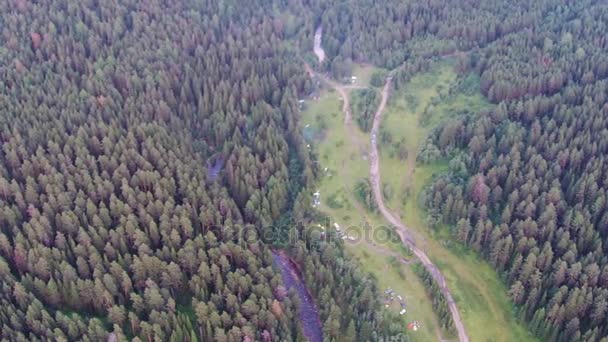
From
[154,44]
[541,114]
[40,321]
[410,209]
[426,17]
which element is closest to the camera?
[40,321]

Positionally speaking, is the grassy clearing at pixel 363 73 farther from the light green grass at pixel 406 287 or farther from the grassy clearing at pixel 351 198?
the light green grass at pixel 406 287

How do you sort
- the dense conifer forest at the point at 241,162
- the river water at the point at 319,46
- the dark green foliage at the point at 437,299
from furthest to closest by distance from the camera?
1. the river water at the point at 319,46
2. the dark green foliage at the point at 437,299
3. the dense conifer forest at the point at 241,162

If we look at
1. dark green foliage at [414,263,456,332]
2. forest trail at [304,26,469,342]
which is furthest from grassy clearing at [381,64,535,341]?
dark green foliage at [414,263,456,332]

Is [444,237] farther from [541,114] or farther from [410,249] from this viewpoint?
[541,114]

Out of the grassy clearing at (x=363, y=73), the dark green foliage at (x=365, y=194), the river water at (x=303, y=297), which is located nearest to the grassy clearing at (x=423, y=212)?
the dark green foliage at (x=365, y=194)

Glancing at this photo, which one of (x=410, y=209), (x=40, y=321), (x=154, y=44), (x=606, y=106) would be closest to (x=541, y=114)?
(x=606, y=106)

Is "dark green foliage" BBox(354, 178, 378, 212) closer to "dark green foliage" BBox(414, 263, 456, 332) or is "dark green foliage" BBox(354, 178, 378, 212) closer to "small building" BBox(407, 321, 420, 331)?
"dark green foliage" BBox(414, 263, 456, 332)
